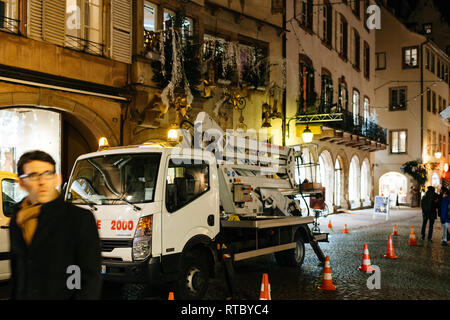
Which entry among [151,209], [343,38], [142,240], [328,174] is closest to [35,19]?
[151,209]

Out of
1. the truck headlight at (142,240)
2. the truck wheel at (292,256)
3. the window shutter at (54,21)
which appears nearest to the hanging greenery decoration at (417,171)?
the truck wheel at (292,256)

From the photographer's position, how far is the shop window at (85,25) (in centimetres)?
1406

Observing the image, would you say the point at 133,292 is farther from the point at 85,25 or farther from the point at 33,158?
the point at 85,25

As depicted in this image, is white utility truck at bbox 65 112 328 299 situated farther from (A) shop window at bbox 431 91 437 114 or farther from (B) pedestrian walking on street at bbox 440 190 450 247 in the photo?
(A) shop window at bbox 431 91 437 114

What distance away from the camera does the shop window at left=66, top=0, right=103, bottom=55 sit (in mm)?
14062

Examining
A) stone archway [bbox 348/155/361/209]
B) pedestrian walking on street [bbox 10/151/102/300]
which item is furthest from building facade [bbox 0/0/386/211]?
pedestrian walking on street [bbox 10/151/102/300]

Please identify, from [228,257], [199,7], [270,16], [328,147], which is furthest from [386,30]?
[228,257]

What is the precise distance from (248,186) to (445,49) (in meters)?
52.7

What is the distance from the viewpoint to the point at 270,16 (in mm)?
22828

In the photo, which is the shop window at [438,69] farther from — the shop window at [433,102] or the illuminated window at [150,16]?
the illuminated window at [150,16]

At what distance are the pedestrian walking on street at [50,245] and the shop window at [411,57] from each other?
44.9 metres

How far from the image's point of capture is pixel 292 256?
11.3 m

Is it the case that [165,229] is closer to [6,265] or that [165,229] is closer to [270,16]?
[6,265]

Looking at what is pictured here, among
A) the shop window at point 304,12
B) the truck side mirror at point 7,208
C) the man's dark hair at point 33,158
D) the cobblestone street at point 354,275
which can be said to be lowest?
the cobblestone street at point 354,275
